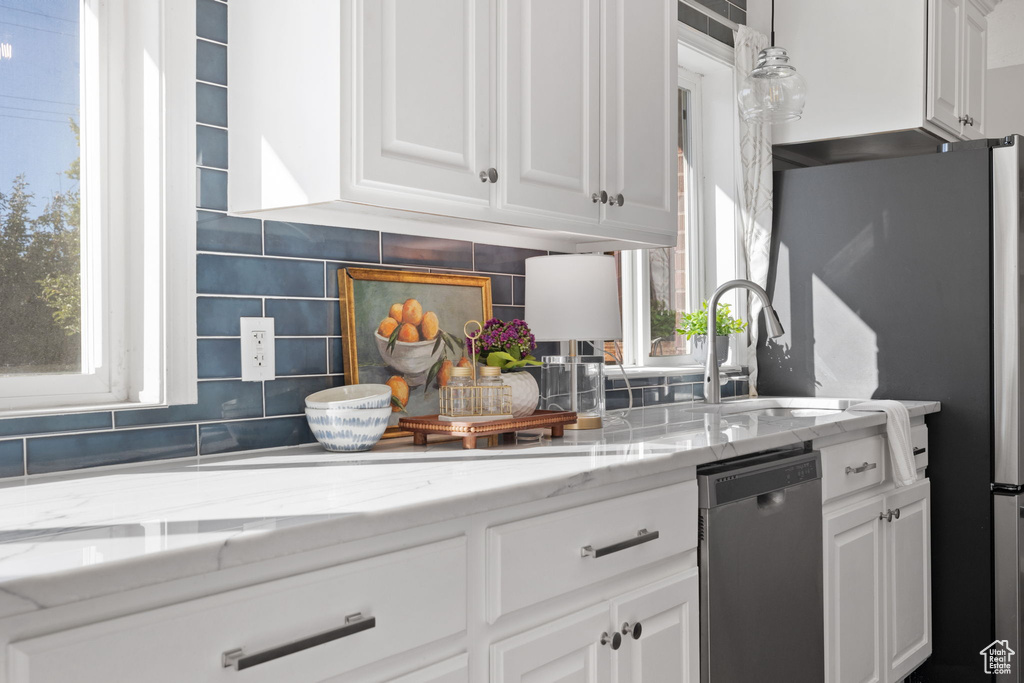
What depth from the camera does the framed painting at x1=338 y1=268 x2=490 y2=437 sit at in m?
1.89

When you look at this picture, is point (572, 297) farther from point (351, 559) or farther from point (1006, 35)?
point (1006, 35)

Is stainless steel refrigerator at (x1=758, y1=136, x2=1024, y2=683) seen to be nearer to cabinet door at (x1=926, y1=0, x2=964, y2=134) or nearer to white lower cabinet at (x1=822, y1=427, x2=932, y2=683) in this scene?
white lower cabinet at (x1=822, y1=427, x2=932, y2=683)

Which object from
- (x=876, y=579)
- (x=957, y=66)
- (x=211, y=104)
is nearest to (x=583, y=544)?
(x=211, y=104)

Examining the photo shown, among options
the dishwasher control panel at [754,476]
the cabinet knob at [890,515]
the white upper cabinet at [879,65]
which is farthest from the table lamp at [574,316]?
the white upper cabinet at [879,65]

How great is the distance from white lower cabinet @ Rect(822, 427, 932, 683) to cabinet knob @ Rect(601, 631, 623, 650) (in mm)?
891

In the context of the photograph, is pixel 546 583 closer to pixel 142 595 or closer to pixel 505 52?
pixel 142 595

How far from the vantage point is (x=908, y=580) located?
8.70 feet

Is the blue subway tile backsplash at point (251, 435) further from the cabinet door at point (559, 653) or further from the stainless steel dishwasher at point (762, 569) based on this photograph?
the stainless steel dishwasher at point (762, 569)

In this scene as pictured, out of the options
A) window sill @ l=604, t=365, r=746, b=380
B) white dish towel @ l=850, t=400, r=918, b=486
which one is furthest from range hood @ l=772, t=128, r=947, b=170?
white dish towel @ l=850, t=400, r=918, b=486

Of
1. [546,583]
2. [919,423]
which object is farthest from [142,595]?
[919,423]

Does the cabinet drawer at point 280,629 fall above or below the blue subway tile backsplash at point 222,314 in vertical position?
below

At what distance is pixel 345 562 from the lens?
1.13 metres

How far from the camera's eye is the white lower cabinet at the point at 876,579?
2.27 m

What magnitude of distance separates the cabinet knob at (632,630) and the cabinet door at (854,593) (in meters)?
0.84
